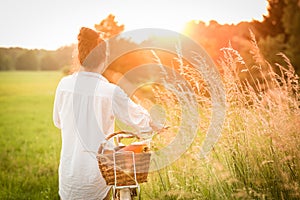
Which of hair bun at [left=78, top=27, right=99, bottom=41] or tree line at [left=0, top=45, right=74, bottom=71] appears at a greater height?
tree line at [left=0, top=45, right=74, bottom=71]

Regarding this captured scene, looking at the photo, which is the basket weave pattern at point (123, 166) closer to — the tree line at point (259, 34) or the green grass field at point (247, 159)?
the green grass field at point (247, 159)

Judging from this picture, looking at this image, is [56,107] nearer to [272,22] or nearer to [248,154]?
[248,154]

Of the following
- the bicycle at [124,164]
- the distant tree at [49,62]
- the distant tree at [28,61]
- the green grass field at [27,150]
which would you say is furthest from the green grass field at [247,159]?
the distant tree at [49,62]

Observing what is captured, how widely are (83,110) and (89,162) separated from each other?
1.35 ft

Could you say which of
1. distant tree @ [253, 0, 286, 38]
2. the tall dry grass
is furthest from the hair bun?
distant tree @ [253, 0, 286, 38]

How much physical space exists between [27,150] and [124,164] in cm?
757

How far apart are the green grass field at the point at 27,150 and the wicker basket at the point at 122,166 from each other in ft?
9.70

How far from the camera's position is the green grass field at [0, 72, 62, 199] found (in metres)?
6.37

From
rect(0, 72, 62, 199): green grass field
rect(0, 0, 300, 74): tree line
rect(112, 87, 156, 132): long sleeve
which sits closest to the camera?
rect(112, 87, 156, 132): long sleeve

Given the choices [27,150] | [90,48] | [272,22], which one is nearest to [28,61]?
[272,22]

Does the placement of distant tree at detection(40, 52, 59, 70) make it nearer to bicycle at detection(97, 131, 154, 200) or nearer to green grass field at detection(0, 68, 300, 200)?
green grass field at detection(0, 68, 300, 200)

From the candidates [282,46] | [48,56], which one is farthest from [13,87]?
[282,46]

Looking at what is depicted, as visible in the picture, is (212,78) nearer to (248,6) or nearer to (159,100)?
(159,100)

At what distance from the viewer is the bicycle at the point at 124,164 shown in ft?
9.75
